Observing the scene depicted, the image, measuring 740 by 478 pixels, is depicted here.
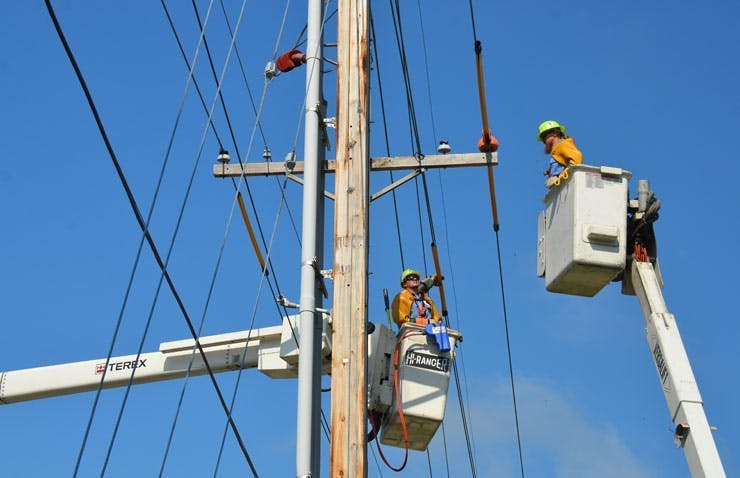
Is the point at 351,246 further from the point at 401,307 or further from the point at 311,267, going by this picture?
the point at 401,307

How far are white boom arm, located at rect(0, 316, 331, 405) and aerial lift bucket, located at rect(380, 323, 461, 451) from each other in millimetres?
621

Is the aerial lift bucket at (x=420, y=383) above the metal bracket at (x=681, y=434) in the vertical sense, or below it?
above

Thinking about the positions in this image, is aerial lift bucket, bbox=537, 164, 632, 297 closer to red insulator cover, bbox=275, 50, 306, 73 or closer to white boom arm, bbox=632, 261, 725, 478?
white boom arm, bbox=632, 261, 725, 478

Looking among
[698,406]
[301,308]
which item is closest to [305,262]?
[301,308]

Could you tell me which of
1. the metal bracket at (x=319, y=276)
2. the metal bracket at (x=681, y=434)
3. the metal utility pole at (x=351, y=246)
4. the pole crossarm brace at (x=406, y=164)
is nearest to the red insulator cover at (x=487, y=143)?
the pole crossarm brace at (x=406, y=164)

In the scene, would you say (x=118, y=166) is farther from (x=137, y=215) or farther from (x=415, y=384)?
(x=415, y=384)

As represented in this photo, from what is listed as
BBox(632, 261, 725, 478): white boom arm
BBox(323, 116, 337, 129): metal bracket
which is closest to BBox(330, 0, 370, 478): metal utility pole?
BBox(323, 116, 337, 129): metal bracket

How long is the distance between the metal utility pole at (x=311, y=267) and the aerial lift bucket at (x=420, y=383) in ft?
3.83

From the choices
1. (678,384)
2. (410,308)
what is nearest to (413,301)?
(410,308)

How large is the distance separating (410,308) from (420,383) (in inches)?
35.9

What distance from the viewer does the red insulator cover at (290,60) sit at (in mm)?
10547

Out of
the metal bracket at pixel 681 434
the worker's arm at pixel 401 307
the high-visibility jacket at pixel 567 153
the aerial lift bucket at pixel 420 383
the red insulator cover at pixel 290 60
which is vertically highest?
the red insulator cover at pixel 290 60

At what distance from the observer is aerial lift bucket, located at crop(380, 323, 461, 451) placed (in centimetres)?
957

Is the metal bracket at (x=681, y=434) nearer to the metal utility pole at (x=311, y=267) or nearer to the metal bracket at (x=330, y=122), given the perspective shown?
the metal utility pole at (x=311, y=267)
